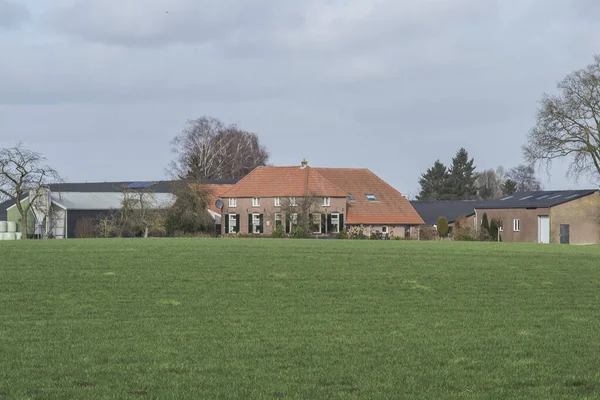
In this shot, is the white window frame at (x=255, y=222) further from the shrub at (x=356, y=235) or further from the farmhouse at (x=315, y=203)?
the shrub at (x=356, y=235)

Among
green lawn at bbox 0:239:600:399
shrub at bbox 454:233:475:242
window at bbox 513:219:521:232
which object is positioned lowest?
green lawn at bbox 0:239:600:399

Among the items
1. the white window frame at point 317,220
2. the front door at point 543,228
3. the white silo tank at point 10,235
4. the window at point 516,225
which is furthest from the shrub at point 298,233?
Answer: the white silo tank at point 10,235

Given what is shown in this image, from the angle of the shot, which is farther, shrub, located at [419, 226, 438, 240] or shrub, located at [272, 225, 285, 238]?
shrub, located at [419, 226, 438, 240]

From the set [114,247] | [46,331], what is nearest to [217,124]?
[114,247]

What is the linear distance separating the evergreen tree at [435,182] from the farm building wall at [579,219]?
2167 inches

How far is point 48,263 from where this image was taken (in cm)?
2812

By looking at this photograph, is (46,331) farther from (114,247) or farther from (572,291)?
(114,247)

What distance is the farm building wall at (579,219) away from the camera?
7469 cm

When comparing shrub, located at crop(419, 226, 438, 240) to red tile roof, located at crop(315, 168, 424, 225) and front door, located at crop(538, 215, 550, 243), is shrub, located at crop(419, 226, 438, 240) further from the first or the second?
front door, located at crop(538, 215, 550, 243)

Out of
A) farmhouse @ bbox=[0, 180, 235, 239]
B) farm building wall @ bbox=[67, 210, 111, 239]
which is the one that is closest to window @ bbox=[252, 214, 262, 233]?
farmhouse @ bbox=[0, 180, 235, 239]

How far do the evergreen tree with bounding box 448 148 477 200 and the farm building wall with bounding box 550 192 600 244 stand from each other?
53.8 metres

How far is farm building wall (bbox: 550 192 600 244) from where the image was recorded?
245 ft

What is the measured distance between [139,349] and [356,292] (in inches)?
410

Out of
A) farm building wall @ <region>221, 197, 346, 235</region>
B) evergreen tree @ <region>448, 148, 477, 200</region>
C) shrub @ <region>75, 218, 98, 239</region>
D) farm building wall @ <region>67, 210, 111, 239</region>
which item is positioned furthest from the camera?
evergreen tree @ <region>448, 148, 477, 200</region>
